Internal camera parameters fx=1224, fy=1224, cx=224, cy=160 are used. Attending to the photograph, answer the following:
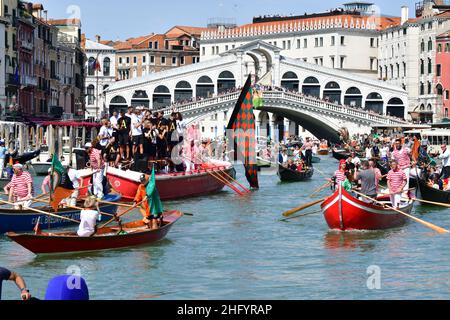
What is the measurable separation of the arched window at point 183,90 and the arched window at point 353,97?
898 centimetres

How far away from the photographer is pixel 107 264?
47.7ft

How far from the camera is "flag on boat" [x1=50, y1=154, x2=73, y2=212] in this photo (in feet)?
56.1

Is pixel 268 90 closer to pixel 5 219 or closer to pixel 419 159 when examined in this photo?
pixel 419 159

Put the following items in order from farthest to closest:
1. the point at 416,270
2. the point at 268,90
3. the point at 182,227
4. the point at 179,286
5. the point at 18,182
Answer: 1. the point at 268,90
2. the point at 182,227
3. the point at 18,182
4. the point at 416,270
5. the point at 179,286

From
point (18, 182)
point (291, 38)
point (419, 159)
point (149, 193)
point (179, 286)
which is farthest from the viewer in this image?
point (291, 38)

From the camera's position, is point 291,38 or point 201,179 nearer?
point 201,179

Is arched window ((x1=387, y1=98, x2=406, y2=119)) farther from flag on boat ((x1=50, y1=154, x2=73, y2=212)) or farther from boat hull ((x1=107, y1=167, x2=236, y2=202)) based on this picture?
flag on boat ((x1=50, y1=154, x2=73, y2=212))

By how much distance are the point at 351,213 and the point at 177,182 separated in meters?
7.31

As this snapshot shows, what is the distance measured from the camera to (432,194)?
2227 centimetres

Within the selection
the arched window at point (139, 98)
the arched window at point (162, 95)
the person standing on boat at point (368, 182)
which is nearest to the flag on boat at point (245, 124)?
the person standing on boat at point (368, 182)

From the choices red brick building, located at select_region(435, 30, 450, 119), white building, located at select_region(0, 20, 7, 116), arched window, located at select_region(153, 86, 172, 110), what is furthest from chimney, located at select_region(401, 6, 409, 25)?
white building, located at select_region(0, 20, 7, 116)

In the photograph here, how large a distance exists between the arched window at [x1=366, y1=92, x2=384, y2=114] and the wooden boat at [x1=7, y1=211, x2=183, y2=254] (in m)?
53.5

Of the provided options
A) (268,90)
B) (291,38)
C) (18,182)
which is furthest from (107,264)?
(291,38)

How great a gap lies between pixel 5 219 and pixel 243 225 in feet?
15.7
